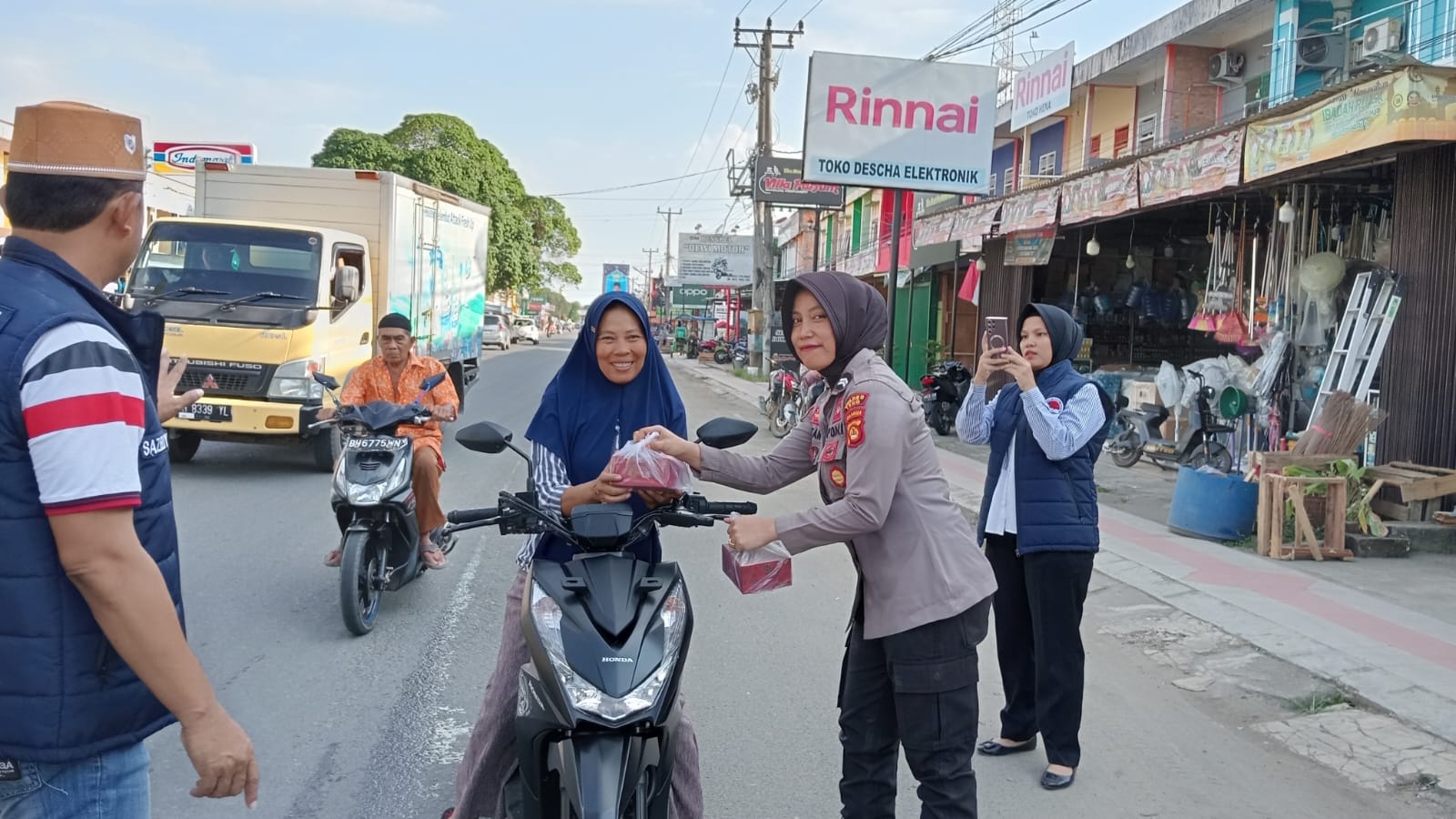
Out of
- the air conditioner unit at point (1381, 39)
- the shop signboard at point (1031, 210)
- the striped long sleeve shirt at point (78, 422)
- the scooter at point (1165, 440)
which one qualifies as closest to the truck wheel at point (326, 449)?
the scooter at point (1165, 440)

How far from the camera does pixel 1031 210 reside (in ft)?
45.9

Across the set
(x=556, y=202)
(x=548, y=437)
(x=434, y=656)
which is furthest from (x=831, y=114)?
(x=556, y=202)

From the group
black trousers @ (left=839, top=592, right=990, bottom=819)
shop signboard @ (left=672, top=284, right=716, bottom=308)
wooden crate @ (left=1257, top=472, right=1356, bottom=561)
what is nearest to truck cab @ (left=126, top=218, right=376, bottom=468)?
black trousers @ (left=839, top=592, right=990, bottom=819)

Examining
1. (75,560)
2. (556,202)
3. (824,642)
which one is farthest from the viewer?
(556,202)

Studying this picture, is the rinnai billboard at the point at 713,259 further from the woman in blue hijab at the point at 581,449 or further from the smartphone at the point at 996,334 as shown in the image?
the woman in blue hijab at the point at 581,449

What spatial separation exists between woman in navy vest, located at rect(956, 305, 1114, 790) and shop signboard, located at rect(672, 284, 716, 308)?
57685 mm

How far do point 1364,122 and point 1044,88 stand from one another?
12625 millimetres

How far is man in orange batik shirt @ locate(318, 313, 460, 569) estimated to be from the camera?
20.6ft

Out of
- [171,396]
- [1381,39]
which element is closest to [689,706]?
[171,396]

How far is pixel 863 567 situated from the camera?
3.03m

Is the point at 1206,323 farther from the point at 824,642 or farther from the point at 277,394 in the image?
the point at 277,394

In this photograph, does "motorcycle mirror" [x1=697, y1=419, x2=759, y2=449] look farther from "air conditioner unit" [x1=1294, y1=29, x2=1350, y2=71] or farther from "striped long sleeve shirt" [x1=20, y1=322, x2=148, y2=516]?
"air conditioner unit" [x1=1294, y1=29, x2=1350, y2=71]

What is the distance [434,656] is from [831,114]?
389 inches

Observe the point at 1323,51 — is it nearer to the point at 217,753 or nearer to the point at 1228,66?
the point at 1228,66
